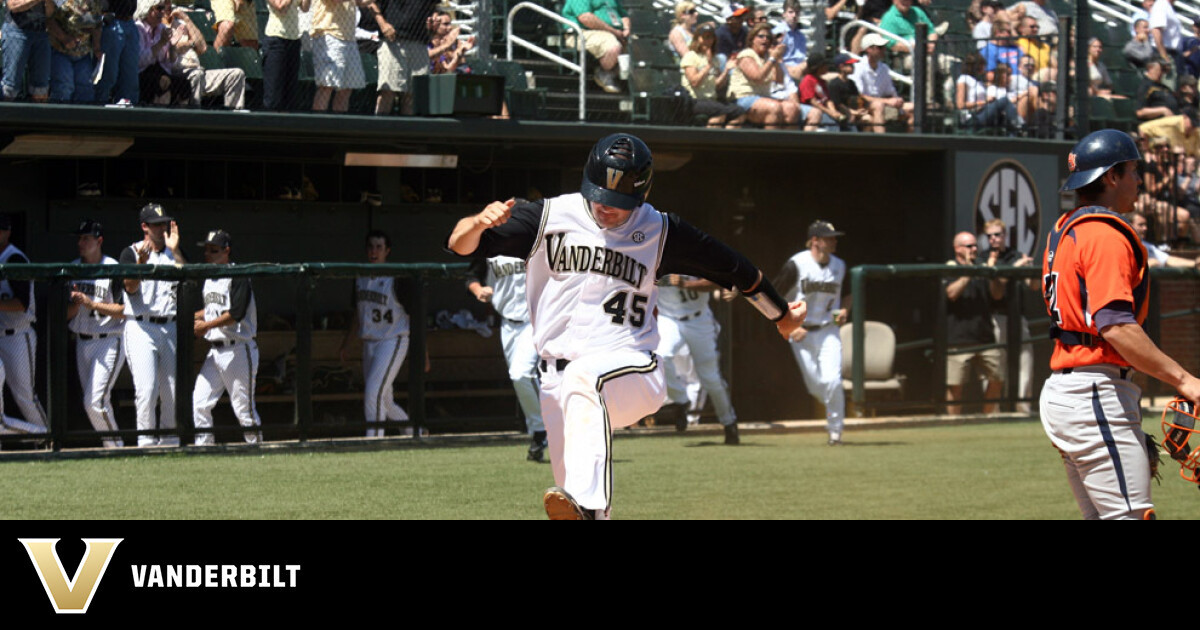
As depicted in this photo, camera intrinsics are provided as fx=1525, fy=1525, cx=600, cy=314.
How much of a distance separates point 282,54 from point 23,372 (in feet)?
12.3

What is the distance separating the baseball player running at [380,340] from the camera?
12.7m

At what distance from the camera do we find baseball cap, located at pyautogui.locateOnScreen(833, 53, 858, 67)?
55.3 ft

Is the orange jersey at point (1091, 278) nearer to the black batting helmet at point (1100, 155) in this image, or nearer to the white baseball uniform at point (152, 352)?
the black batting helmet at point (1100, 155)

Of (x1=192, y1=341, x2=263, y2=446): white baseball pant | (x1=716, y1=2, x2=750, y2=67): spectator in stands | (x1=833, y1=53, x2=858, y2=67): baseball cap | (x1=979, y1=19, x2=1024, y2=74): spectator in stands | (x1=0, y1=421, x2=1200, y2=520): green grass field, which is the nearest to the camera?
(x1=0, y1=421, x2=1200, y2=520): green grass field

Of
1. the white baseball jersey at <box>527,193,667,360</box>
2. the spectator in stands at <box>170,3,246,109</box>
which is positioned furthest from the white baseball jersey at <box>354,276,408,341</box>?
the white baseball jersey at <box>527,193,667,360</box>

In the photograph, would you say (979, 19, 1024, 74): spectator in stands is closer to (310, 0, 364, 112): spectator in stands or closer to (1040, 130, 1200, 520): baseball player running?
(310, 0, 364, 112): spectator in stands

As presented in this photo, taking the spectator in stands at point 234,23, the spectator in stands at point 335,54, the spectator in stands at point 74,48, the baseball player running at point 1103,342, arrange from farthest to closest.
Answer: the spectator in stands at point 335,54
the spectator in stands at point 234,23
the spectator in stands at point 74,48
the baseball player running at point 1103,342

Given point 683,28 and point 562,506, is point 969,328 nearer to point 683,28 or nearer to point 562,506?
point 683,28

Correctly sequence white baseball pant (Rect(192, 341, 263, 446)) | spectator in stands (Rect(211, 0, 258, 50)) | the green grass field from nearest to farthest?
the green grass field < white baseball pant (Rect(192, 341, 263, 446)) < spectator in stands (Rect(211, 0, 258, 50))

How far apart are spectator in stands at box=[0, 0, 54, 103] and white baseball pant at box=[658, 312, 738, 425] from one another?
554 centimetres

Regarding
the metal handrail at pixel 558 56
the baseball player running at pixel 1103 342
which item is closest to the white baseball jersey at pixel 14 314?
the metal handrail at pixel 558 56

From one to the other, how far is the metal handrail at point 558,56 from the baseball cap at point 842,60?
3.06m
